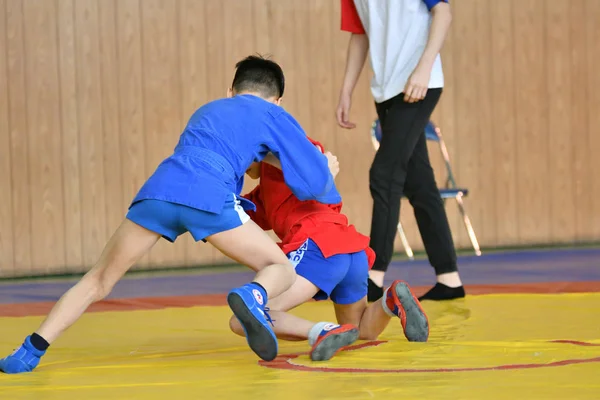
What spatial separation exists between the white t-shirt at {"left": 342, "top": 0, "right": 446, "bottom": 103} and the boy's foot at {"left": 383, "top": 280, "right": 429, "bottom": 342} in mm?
1293

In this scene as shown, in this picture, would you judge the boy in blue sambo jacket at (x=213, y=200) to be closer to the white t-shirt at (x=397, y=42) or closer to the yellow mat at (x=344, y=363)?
the yellow mat at (x=344, y=363)

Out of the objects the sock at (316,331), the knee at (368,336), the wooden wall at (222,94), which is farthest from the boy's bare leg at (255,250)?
the wooden wall at (222,94)

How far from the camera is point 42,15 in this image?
19.5 feet

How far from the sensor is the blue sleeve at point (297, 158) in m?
2.55

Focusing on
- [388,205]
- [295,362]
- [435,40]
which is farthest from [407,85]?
[295,362]

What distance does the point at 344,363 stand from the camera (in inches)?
93.0

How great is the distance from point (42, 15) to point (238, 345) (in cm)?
366

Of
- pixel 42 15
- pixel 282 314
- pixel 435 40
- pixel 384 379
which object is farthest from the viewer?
pixel 42 15

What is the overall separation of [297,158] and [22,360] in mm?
813

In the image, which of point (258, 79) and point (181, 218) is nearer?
point (181, 218)

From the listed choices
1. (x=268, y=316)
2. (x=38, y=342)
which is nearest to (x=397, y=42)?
(x=268, y=316)

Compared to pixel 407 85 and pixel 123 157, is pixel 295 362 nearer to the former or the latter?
pixel 407 85

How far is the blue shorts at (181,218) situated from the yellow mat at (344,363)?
1.06 ft

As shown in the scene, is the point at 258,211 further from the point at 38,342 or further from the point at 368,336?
the point at 38,342
